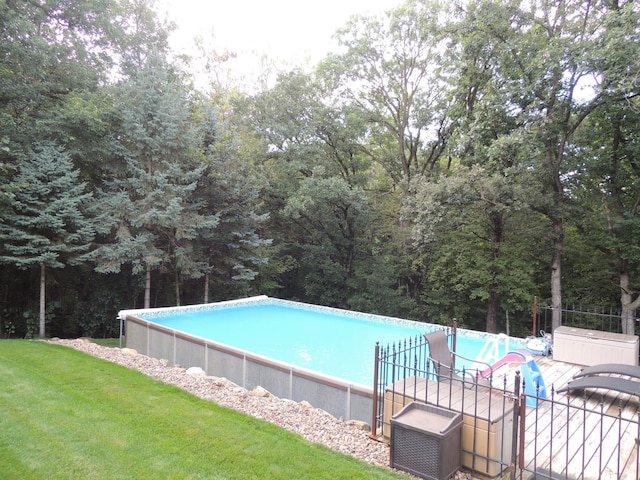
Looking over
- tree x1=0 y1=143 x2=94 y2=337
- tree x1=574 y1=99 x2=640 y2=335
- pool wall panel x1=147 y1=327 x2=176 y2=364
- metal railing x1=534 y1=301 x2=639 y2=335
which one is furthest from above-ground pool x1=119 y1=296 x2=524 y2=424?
tree x1=574 y1=99 x2=640 y2=335

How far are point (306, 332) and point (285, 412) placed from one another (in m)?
6.05

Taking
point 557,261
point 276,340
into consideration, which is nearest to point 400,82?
point 557,261

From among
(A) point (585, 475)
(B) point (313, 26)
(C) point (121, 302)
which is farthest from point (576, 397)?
(B) point (313, 26)

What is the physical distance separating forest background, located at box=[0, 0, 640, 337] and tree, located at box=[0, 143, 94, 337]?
52mm

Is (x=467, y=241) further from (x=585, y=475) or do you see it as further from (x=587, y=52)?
(x=585, y=475)

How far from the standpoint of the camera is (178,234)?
1097cm

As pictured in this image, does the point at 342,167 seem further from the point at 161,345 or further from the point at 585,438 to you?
the point at 585,438

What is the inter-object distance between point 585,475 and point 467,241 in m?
9.55

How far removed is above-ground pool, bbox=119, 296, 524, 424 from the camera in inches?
226

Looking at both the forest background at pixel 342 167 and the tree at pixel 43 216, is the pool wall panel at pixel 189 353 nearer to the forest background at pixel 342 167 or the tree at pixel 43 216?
the forest background at pixel 342 167

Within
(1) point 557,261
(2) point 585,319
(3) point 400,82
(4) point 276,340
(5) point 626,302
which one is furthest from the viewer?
(3) point 400,82

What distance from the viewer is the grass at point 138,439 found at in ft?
9.37

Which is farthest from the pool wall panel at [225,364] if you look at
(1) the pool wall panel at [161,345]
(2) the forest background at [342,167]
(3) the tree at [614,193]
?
(3) the tree at [614,193]

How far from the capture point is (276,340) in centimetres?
929
